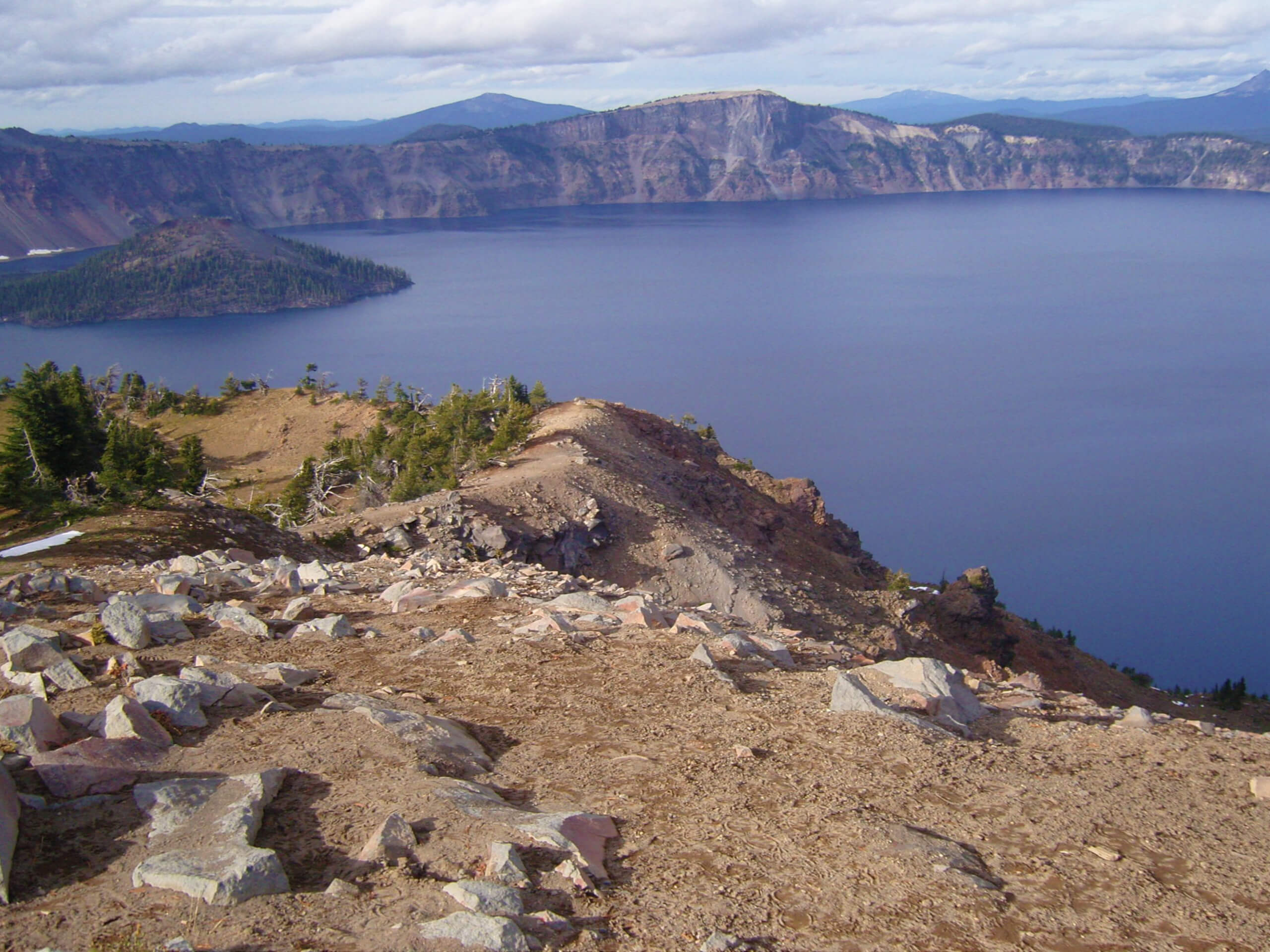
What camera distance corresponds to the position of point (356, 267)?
5965 inches

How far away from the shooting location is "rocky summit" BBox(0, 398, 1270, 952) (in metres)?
4.98

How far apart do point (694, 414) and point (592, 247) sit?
114 m

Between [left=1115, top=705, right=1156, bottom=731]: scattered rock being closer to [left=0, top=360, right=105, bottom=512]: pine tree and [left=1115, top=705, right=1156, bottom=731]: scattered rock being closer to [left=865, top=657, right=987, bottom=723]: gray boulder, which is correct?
[left=865, top=657, right=987, bottom=723]: gray boulder

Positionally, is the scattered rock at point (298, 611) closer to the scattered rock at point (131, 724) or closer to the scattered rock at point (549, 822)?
the scattered rock at point (131, 724)

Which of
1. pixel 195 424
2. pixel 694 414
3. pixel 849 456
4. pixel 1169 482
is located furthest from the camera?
pixel 694 414

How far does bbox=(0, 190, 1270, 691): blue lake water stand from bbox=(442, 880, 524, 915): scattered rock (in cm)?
4156

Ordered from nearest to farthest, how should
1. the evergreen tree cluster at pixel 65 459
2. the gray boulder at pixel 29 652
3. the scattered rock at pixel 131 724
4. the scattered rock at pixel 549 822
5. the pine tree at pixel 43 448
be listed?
the scattered rock at pixel 549 822
the scattered rock at pixel 131 724
the gray boulder at pixel 29 652
the evergreen tree cluster at pixel 65 459
the pine tree at pixel 43 448

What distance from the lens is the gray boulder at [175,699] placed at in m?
6.91

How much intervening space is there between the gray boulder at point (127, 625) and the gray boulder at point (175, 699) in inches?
73.6

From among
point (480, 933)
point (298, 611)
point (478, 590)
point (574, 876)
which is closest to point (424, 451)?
point (478, 590)

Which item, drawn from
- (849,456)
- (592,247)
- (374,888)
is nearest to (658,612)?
(374,888)

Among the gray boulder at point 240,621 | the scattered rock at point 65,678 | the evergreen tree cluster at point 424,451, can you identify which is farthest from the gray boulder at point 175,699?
the evergreen tree cluster at point 424,451

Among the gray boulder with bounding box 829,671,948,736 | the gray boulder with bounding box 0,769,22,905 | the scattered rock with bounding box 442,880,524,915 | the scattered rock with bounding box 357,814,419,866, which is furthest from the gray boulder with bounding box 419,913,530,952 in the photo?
the gray boulder with bounding box 829,671,948,736

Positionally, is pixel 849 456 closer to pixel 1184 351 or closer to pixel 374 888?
pixel 1184 351
